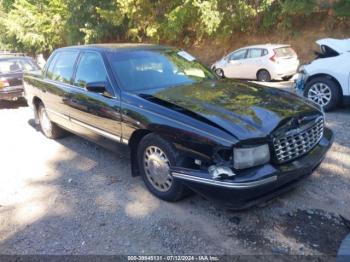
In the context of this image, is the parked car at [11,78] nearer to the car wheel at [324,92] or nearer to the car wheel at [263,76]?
the car wheel at [324,92]

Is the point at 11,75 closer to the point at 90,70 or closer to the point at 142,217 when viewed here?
the point at 90,70

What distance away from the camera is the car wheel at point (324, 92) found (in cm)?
698

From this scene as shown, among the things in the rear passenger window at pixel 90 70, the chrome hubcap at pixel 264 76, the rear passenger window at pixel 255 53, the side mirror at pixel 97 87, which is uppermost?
the rear passenger window at pixel 90 70

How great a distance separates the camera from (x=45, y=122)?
6.61 metres

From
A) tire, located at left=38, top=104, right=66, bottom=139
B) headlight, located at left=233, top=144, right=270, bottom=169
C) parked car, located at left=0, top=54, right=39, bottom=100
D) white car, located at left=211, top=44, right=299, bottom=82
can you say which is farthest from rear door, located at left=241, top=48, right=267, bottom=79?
headlight, located at left=233, top=144, right=270, bottom=169

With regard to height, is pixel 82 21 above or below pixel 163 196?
above

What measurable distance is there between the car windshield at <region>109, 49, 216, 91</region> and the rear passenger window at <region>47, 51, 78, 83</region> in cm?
109

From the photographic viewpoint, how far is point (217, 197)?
10.6ft

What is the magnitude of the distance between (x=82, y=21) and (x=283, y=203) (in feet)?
64.2

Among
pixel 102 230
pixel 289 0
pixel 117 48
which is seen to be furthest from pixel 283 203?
pixel 289 0

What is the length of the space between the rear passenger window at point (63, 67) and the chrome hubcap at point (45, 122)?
81cm

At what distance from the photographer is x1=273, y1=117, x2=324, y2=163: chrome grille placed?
3311 mm

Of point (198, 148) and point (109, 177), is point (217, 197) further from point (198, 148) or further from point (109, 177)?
point (109, 177)

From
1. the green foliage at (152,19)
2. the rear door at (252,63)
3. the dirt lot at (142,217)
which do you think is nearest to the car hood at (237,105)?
the dirt lot at (142,217)
